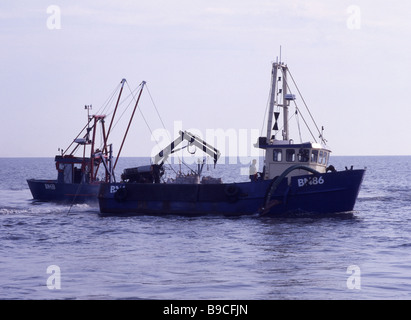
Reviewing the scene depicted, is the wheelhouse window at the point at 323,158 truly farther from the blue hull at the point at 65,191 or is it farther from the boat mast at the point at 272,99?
the blue hull at the point at 65,191

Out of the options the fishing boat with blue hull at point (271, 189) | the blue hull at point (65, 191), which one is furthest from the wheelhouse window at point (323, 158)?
the blue hull at point (65, 191)

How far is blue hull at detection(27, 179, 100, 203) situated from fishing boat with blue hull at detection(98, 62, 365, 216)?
1134 cm

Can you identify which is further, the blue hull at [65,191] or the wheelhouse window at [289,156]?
the blue hull at [65,191]

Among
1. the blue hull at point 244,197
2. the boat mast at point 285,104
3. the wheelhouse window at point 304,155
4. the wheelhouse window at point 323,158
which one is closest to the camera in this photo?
the blue hull at point 244,197

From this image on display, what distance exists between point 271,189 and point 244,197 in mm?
1809

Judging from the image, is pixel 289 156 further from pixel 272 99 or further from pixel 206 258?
pixel 206 258

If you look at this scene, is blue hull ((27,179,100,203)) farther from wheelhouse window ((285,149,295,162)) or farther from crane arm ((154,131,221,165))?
wheelhouse window ((285,149,295,162))

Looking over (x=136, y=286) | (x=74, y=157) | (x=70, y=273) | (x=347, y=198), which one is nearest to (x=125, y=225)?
(x=347, y=198)

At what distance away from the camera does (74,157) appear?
55406 millimetres

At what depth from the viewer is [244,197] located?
36688mm

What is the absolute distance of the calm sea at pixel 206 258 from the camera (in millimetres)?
18047

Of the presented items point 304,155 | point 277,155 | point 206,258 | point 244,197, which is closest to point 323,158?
point 304,155
